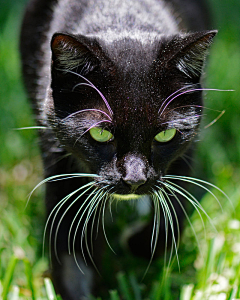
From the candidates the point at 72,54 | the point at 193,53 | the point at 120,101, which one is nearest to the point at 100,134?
the point at 120,101

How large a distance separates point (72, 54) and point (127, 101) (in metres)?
0.21

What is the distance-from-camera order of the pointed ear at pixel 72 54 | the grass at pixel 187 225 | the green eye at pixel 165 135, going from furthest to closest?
the grass at pixel 187 225 < the green eye at pixel 165 135 < the pointed ear at pixel 72 54

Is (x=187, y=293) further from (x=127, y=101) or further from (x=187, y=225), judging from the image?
(x=127, y=101)

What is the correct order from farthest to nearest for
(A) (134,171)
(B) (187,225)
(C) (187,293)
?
(B) (187,225) < (C) (187,293) < (A) (134,171)

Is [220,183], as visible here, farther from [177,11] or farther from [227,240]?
[177,11]

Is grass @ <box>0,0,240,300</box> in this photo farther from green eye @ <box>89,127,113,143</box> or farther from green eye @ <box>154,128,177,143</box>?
green eye @ <box>89,127,113,143</box>

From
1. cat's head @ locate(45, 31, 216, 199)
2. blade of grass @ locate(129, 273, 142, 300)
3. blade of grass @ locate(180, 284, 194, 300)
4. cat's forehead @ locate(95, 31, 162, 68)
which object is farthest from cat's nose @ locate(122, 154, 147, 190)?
blade of grass @ locate(129, 273, 142, 300)

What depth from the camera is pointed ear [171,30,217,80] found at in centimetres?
115

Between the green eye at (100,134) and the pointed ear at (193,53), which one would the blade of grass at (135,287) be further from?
the pointed ear at (193,53)

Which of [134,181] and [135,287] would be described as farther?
[135,287]

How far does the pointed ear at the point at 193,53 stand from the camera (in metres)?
1.15

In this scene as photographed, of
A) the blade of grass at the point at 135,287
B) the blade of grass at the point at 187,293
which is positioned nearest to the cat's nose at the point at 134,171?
the blade of grass at the point at 187,293

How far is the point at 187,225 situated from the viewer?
1830 mm

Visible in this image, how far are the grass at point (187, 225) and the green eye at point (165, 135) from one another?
32 centimetres
